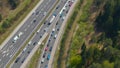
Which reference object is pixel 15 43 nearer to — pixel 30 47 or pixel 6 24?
pixel 30 47

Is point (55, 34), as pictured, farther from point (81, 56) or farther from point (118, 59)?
point (118, 59)

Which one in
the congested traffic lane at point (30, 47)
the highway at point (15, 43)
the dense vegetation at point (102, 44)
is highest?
the highway at point (15, 43)

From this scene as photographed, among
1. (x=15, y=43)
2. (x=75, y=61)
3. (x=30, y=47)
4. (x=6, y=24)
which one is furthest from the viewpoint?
(x=6, y=24)

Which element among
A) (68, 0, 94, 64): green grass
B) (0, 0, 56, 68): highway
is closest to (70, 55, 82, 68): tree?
(68, 0, 94, 64): green grass

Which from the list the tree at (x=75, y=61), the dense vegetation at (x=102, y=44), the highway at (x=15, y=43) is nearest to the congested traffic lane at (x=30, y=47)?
the highway at (x=15, y=43)

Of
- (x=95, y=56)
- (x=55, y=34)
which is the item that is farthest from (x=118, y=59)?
(x=55, y=34)

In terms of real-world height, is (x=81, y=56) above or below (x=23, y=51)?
below

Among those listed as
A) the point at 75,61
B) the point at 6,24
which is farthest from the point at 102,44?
the point at 6,24

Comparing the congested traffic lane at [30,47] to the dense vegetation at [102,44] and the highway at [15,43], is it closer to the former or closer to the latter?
the highway at [15,43]
